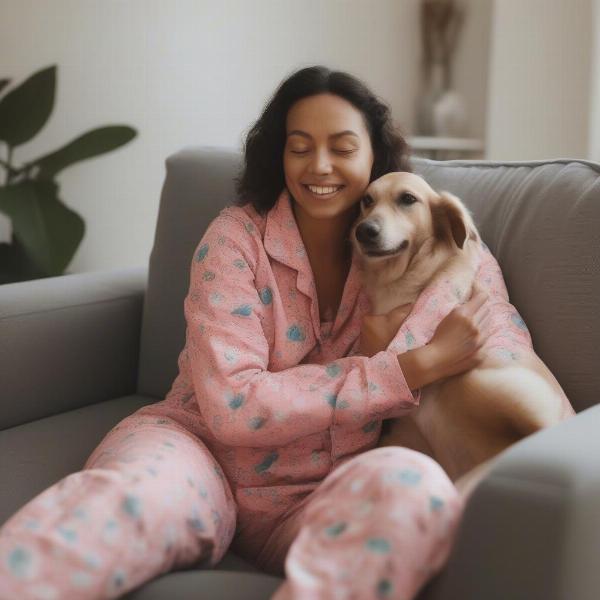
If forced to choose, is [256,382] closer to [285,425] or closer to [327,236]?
[285,425]

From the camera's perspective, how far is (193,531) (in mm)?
1210

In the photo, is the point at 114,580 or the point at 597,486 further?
the point at 114,580

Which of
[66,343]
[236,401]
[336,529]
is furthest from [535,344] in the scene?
[66,343]

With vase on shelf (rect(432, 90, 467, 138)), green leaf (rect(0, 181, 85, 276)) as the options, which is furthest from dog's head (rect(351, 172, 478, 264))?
vase on shelf (rect(432, 90, 467, 138))

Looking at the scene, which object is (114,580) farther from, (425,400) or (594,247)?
(594,247)

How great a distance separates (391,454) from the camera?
1089 millimetres

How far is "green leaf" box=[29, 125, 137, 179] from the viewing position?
260 centimetres

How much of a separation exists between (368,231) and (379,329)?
0.17m

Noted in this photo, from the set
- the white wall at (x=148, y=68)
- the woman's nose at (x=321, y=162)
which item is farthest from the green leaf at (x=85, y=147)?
the woman's nose at (x=321, y=162)

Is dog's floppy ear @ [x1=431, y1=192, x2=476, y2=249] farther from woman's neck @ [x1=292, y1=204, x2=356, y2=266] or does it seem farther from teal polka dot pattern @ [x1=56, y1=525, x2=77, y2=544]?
teal polka dot pattern @ [x1=56, y1=525, x2=77, y2=544]

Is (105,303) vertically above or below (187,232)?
below

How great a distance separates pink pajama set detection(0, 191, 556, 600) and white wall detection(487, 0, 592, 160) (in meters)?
1.48

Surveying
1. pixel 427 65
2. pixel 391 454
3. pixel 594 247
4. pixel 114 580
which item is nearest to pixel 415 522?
pixel 391 454

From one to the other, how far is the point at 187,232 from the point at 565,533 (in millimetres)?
1317
